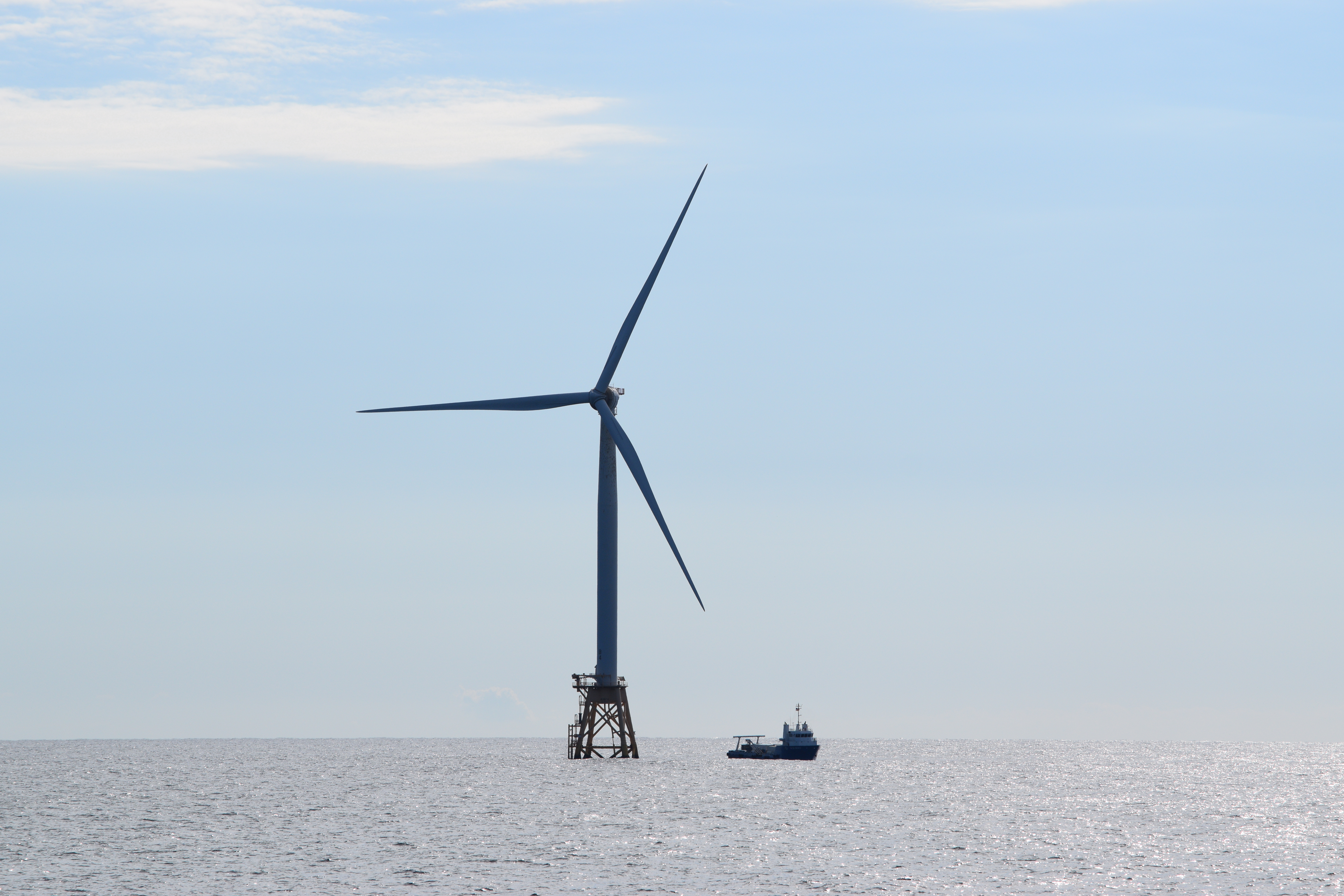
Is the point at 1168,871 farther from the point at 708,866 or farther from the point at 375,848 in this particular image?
the point at 375,848

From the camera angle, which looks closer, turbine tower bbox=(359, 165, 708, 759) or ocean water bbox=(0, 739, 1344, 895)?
ocean water bbox=(0, 739, 1344, 895)

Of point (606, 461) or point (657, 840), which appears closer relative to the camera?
point (657, 840)

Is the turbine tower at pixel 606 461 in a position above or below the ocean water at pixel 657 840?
above

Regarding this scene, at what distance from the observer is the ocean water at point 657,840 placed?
84.2 meters

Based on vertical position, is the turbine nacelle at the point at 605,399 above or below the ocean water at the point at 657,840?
above

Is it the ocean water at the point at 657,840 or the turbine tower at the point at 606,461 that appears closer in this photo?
the ocean water at the point at 657,840

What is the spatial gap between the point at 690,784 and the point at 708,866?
7608 centimetres

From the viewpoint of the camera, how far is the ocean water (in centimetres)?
8425

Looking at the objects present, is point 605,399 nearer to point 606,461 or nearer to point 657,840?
point 606,461

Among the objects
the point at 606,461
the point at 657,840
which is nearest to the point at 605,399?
the point at 606,461

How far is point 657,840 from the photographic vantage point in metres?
104

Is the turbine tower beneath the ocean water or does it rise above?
above

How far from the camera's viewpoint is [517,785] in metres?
166

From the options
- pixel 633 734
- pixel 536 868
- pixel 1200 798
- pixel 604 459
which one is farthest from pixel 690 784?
pixel 536 868
